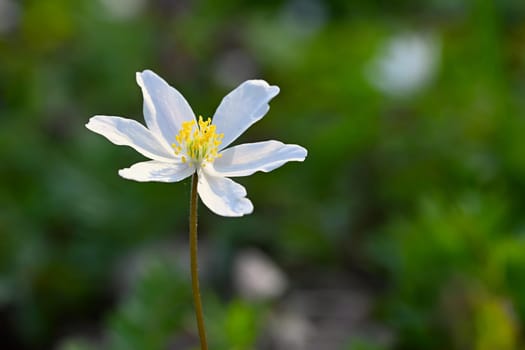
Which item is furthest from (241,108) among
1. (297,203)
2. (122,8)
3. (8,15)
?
(8,15)

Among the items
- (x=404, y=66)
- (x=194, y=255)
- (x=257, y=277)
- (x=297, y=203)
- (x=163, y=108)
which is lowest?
(x=194, y=255)

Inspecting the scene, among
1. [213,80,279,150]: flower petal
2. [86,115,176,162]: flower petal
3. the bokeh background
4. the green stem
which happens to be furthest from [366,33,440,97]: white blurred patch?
the green stem

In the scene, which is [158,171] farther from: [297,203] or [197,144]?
[297,203]

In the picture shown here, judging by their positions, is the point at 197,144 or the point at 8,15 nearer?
the point at 197,144

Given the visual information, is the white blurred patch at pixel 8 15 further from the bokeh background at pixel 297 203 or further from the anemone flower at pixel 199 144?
the anemone flower at pixel 199 144

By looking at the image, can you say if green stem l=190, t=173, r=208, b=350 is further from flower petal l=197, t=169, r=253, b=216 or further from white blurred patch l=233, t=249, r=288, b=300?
white blurred patch l=233, t=249, r=288, b=300

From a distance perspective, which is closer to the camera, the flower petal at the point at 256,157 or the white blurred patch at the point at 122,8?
the flower petal at the point at 256,157

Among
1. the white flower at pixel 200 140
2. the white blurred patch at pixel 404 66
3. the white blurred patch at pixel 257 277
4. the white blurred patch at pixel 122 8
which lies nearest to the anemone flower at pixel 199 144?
the white flower at pixel 200 140
